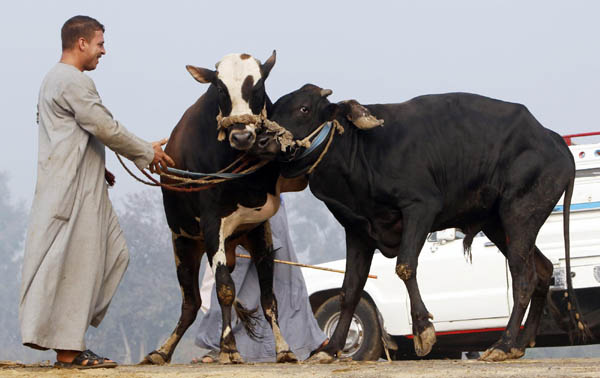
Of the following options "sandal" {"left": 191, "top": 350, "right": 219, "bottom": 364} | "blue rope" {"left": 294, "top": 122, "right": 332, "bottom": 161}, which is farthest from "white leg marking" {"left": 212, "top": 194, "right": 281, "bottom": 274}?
"sandal" {"left": 191, "top": 350, "right": 219, "bottom": 364}

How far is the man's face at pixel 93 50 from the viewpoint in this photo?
725cm

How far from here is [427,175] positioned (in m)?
7.84

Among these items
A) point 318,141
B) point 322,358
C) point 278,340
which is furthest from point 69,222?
point 278,340

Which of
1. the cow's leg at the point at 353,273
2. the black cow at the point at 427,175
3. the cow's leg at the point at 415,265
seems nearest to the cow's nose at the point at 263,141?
the black cow at the point at 427,175

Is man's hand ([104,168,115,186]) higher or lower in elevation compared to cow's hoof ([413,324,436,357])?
higher

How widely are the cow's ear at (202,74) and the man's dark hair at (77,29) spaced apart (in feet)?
4.20

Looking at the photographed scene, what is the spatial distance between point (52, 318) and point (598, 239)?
6.43m

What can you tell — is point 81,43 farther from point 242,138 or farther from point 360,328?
point 360,328

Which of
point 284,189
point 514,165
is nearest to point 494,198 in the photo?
point 514,165

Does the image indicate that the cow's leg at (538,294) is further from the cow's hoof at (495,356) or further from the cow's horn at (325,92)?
the cow's horn at (325,92)

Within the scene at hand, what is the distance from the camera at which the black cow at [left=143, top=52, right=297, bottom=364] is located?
8156mm

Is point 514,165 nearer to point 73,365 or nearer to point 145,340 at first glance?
point 73,365

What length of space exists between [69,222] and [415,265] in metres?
2.46

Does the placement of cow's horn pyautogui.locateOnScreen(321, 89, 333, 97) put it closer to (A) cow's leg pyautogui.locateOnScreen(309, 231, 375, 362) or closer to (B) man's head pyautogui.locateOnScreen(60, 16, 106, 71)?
(A) cow's leg pyautogui.locateOnScreen(309, 231, 375, 362)
